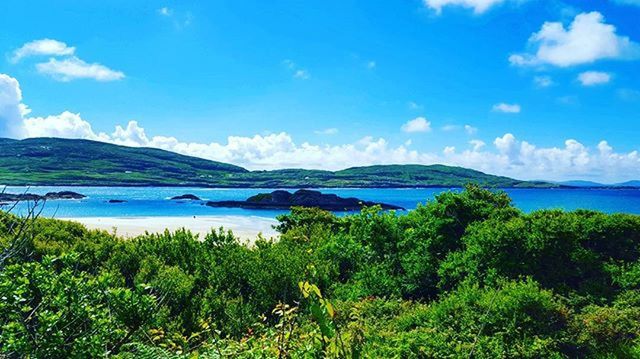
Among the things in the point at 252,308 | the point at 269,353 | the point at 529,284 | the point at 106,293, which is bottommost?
the point at 252,308

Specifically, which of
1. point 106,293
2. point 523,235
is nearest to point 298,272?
point 523,235

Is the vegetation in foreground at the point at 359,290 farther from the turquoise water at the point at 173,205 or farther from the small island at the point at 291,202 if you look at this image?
the small island at the point at 291,202

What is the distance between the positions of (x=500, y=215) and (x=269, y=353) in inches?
296

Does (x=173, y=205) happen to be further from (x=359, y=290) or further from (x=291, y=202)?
(x=359, y=290)

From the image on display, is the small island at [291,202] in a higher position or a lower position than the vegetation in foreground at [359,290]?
lower

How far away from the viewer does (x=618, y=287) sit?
30.2ft

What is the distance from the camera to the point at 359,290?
464 inches

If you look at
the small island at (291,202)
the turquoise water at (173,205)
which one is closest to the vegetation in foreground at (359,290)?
the turquoise water at (173,205)

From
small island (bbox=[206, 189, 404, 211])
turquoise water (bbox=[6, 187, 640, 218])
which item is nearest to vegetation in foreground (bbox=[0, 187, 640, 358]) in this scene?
turquoise water (bbox=[6, 187, 640, 218])

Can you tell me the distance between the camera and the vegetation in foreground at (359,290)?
4.78 metres

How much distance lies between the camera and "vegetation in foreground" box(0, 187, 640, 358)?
4.78 m

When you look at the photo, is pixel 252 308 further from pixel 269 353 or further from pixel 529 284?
pixel 529 284

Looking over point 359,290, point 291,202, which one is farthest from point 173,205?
point 359,290

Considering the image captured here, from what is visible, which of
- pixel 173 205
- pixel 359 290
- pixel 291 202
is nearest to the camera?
pixel 359 290
